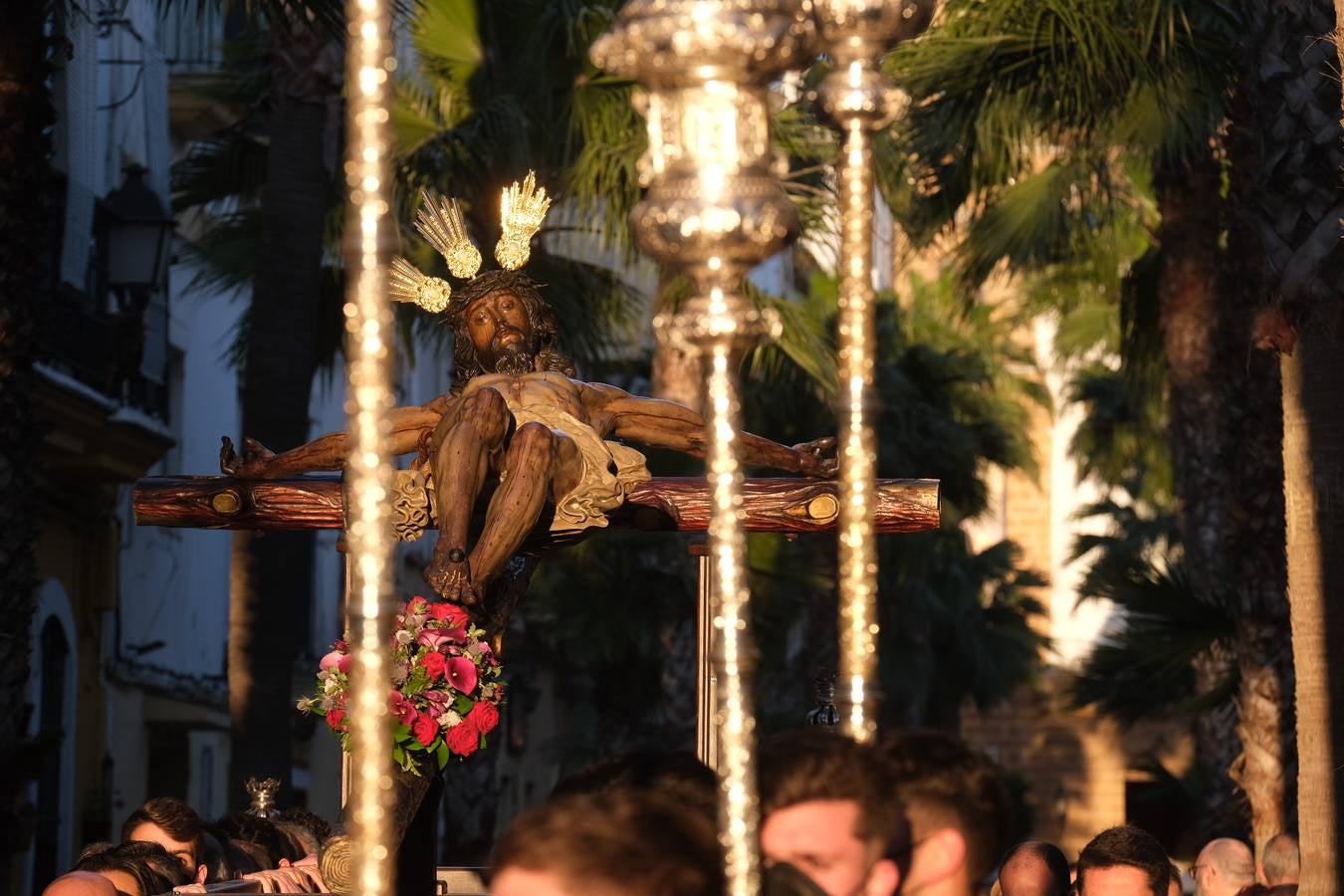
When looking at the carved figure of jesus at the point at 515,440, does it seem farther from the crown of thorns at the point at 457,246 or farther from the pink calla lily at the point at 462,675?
the pink calla lily at the point at 462,675

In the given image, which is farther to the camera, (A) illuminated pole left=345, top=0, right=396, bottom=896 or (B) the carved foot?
(B) the carved foot

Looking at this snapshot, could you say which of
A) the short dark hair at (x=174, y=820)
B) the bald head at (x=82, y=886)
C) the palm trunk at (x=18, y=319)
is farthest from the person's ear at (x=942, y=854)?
the palm trunk at (x=18, y=319)

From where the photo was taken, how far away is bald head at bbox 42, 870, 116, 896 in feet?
21.5

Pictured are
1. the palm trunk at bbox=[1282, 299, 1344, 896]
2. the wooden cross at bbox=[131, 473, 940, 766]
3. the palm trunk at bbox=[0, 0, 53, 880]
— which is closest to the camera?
the wooden cross at bbox=[131, 473, 940, 766]

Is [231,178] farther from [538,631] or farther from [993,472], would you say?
[993,472]

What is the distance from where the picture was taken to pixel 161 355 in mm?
22797

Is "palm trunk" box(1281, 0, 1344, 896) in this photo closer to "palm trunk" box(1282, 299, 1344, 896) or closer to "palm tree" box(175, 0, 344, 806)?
"palm trunk" box(1282, 299, 1344, 896)

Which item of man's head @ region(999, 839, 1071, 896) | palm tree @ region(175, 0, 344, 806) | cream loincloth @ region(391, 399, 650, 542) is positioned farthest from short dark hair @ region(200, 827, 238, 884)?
palm tree @ region(175, 0, 344, 806)

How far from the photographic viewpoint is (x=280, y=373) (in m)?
15.1

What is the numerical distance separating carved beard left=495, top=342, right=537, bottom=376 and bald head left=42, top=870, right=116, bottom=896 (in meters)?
2.14

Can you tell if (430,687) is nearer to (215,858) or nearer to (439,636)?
(439,636)

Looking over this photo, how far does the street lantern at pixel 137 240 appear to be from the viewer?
17672 millimetres

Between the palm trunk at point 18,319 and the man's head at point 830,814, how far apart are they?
746 cm

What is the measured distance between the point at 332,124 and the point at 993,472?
3935cm
